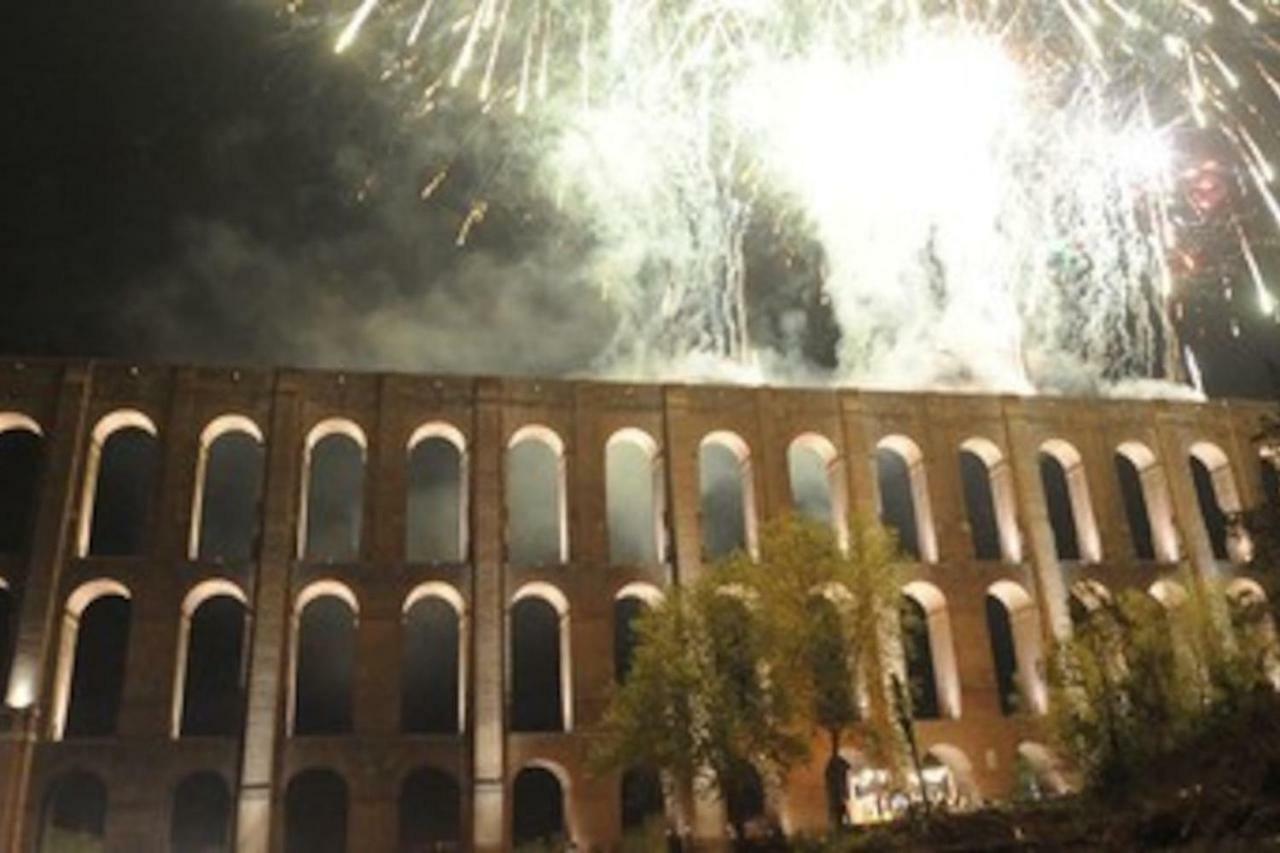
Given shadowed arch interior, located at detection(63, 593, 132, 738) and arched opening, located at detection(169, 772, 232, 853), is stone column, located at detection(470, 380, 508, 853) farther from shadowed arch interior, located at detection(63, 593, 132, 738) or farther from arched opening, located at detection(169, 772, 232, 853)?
shadowed arch interior, located at detection(63, 593, 132, 738)

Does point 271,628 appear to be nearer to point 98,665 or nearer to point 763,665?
point 98,665

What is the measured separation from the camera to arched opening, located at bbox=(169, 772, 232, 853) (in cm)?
3600

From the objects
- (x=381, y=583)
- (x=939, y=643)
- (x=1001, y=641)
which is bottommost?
(x=939, y=643)

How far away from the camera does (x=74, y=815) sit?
34.3 metres

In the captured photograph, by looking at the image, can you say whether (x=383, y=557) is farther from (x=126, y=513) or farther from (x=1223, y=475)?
(x=1223, y=475)

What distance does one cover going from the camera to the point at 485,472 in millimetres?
35594

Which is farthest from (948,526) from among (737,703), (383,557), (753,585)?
(383,557)

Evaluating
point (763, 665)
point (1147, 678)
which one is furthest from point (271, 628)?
point (1147, 678)

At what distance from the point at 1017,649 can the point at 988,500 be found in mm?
5827

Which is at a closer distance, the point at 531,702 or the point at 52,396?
the point at 52,396

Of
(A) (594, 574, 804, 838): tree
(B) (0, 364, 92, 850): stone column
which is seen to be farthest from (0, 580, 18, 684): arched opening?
(A) (594, 574, 804, 838): tree

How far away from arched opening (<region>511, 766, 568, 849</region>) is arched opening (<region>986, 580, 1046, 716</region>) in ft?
44.4

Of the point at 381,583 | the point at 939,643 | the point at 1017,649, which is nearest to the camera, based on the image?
the point at 381,583

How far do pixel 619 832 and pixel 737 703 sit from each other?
5210 mm
